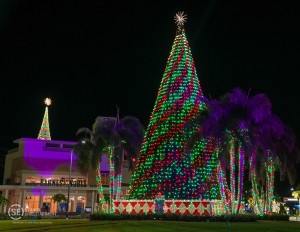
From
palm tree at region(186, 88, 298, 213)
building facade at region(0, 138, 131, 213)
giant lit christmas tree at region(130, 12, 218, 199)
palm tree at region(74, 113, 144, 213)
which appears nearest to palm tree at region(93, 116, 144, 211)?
palm tree at region(74, 113, 144, 213)

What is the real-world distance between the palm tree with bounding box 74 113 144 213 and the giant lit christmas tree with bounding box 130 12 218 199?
4.47 feet

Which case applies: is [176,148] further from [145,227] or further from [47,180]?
[47,180]

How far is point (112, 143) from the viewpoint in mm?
39031

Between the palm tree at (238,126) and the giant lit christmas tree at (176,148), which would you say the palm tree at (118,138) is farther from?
the palm tree at (238,126)

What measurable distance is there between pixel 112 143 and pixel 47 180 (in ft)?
113

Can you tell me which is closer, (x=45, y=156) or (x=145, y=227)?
(x=145, y=227)

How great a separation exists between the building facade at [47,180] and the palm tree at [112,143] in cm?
2824

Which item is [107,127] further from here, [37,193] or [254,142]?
[37,193]

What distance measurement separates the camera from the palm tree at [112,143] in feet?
128

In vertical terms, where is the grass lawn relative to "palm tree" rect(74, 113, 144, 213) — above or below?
below

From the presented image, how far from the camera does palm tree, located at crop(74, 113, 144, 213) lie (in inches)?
1540

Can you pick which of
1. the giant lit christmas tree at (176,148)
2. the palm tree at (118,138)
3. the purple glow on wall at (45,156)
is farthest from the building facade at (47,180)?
the giant lit christmas tree at (176,148)

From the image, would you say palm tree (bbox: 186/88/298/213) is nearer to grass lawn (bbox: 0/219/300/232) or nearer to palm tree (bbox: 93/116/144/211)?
grass lawn (bbox: 0/219/300/232)

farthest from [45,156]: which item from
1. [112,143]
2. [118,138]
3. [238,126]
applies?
[238,126]
